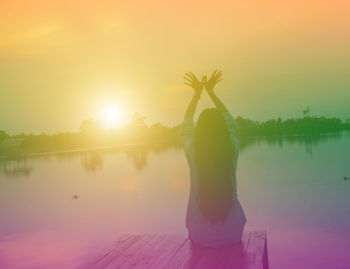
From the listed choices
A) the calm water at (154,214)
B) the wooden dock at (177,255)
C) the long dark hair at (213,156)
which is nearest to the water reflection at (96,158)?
the calm water at (154,214)

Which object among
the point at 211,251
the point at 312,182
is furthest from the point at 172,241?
the point at 312,182

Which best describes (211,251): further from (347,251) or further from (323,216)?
(323,216)

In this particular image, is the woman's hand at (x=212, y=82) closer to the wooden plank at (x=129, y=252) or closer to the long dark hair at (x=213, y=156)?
the long dark hair at (x=213, y=156)

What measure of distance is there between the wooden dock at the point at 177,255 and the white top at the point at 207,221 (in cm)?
9

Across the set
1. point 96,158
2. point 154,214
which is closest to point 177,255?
point 154,214

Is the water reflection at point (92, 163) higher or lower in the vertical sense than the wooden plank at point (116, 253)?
lower

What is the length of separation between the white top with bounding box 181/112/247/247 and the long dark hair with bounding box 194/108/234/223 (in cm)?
16

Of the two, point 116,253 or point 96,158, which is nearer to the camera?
point 116,253

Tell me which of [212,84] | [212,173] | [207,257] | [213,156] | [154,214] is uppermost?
[212,84]

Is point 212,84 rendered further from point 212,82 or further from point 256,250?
point 256,250

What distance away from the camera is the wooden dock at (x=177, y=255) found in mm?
4273

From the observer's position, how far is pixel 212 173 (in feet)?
14.5

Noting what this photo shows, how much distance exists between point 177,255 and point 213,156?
997 millimetres

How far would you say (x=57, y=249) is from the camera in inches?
Result: 476
